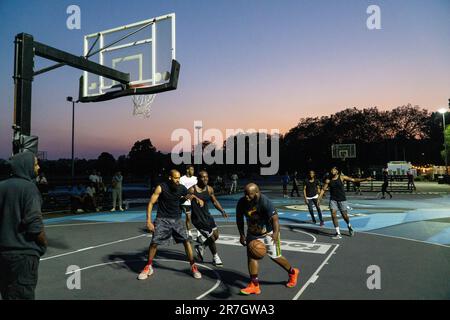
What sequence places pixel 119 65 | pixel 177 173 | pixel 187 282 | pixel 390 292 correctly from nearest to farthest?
pixel 390 292
pixel 187 282
pixel 177 173
pixel 119 65

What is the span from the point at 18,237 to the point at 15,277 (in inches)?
16.2

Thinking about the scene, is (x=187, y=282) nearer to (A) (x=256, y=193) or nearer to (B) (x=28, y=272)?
(A) (x=256, y=193)

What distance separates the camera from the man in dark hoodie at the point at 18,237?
3361 millimetres

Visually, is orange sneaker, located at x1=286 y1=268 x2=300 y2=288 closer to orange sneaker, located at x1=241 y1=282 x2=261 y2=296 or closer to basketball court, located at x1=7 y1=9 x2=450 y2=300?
basketball court, located at x1=7 y1=9 x2=450 y2=300

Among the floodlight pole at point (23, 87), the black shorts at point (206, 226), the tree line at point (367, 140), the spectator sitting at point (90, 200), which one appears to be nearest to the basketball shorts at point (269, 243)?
the black shorts at point (206, 226)

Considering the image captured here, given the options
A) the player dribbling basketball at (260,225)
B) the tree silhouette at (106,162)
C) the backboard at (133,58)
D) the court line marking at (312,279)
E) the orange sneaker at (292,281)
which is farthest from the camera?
the tree silhouette at (106,162)

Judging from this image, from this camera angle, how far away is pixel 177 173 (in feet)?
20.7

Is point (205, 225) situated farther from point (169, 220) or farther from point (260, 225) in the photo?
point (260, 225)

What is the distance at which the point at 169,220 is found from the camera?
6.26m

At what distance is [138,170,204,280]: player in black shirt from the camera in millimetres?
6143

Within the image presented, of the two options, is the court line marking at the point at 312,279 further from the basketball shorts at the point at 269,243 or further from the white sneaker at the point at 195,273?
the white sneaker at the point at 195,273

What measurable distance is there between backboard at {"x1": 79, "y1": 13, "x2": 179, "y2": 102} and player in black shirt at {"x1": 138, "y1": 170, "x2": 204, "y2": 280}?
3.45 meters
